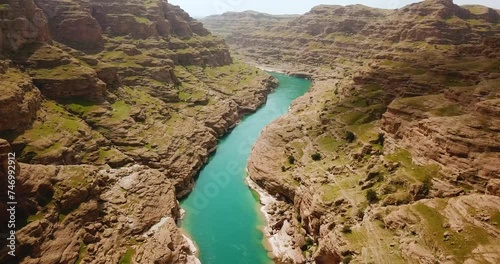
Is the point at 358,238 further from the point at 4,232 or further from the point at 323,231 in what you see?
the point at 4,232

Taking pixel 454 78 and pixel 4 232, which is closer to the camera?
pixel 4 232

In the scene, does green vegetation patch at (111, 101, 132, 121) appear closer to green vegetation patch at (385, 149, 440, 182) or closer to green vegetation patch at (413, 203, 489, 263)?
green vegetation patch at (385, 149, 440, 182)

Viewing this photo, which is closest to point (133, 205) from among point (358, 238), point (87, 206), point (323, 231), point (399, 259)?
point (87, 206)

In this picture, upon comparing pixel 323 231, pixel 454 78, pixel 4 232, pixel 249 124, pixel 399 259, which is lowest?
pixel 249 124

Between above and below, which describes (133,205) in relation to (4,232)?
below

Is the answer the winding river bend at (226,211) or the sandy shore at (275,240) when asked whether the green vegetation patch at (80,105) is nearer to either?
the winding river bend at (226,211)

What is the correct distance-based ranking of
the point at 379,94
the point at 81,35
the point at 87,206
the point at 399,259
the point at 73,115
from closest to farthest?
the point at 399,259, the point at 87,206, the point at 73,115, the point at 379,94, the point at 81,35

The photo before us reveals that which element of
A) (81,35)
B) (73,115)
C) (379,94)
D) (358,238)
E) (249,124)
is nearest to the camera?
(358,238)
